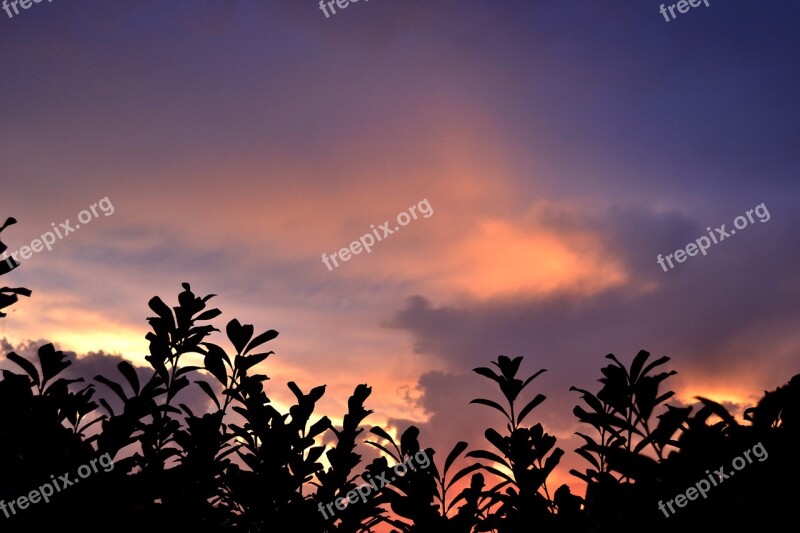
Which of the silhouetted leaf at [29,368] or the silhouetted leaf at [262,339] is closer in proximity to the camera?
the silhouetted leaf at [29,368]

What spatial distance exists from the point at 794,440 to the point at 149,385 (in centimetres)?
497

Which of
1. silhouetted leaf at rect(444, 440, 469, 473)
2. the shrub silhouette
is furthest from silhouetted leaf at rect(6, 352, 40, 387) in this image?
silhouetted leaf at rect(444, 440, 469, 473)

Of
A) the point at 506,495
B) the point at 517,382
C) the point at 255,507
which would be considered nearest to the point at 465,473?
the point at 506,495

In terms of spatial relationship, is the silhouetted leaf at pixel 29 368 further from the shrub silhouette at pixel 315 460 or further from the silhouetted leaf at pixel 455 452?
the silhouetted leaf at pixel 455 452

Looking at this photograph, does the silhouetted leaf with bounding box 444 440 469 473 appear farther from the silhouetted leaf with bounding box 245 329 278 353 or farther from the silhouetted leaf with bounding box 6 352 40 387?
the silhouetted leaf with bounding box 6 352 40 387

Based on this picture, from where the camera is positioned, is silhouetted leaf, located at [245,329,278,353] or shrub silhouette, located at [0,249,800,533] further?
silhouetted leaf, located at [245,329,278,353]

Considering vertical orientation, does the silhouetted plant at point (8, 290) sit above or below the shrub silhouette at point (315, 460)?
above

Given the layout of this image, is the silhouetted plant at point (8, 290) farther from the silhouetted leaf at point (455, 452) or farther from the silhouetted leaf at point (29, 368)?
the silhouetted leaf at point (455, 452)

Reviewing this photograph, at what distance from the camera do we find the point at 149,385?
554 centimetres

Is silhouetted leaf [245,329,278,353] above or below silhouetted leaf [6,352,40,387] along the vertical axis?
below

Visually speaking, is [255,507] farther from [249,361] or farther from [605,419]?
[605,419]

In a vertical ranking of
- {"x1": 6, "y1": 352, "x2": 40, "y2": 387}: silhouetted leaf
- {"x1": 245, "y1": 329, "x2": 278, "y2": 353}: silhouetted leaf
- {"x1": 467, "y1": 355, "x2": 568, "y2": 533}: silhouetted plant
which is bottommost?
{"x1": 467, "y1": 355, "x2": 568, "y2": 533}: silhouetted plant

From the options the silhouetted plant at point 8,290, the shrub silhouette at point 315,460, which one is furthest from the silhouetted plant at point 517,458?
the silhouetted plant at point 8,290

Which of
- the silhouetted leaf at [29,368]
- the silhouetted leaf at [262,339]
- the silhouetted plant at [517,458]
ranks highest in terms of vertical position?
the silhouetted leaf at [29,368]
